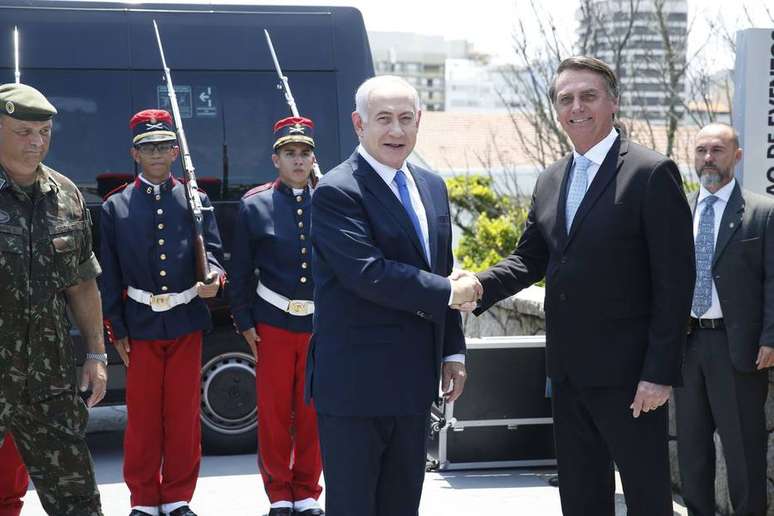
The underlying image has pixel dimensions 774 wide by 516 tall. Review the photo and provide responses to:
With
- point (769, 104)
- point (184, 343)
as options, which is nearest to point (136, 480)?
point (184, 343)

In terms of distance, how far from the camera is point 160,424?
598 centimetres

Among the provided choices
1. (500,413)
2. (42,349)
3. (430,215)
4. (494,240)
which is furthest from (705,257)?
(494,240)

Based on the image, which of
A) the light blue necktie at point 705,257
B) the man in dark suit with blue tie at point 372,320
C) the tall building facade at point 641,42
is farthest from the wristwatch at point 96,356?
the tall building facade at point 641,42

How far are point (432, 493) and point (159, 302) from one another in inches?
73.8

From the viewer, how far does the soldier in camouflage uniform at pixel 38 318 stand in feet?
14.8

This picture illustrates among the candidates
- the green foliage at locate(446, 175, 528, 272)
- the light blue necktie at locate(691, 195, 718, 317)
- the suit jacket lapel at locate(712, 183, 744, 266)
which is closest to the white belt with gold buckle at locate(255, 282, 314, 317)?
the light blue necktie at locate(691, 195, 718, 317)

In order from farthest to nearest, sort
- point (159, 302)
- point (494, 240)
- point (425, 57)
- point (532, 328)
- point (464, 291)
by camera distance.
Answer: point (425, 57)
point (494, 240)
point (532, 328)
point (159, 302)
point (464, 291)

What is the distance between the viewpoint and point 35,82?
23.1ft

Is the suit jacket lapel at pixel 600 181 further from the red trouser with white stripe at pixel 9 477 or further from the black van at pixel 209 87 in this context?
the black van at pixel 209 87

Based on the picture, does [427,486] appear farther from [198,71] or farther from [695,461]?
[198,71]

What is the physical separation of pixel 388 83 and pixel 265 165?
3.36 m

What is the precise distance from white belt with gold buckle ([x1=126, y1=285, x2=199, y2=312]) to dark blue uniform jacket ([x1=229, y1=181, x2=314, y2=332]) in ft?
0.87

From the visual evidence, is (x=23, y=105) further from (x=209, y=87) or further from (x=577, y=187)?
(x=209, y=87)

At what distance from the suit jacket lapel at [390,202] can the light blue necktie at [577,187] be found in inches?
25.8
